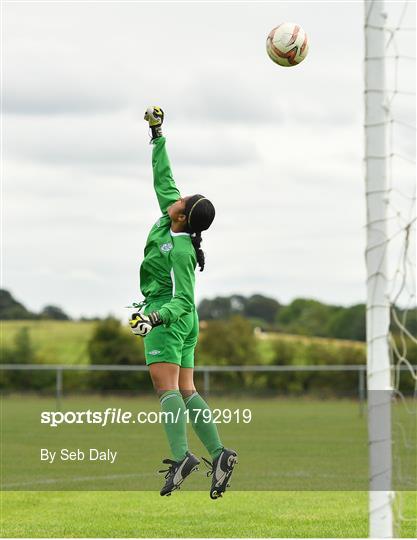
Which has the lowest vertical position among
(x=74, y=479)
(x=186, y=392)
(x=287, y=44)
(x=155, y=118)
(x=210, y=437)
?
(x=74, y=479)

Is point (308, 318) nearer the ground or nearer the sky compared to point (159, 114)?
nearer the ground

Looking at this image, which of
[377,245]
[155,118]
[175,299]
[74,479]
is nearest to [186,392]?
[175,299]

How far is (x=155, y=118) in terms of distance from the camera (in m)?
7.74

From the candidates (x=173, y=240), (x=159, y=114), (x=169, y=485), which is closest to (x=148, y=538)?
(x=169, y=485)

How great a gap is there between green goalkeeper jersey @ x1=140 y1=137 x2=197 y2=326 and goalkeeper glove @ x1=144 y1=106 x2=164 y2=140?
2.8 inches

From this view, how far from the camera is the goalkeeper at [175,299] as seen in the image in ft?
24.2

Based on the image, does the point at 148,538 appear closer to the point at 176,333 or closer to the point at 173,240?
the point at 176,333

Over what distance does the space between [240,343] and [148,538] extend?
844 inches

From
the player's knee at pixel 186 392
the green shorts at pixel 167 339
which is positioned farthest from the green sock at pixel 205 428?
the green shorts at pixel 167 339

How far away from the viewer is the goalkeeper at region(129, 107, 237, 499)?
7.38 meters

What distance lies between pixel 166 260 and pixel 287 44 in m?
1.93

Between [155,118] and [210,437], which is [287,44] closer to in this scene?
[155,118]

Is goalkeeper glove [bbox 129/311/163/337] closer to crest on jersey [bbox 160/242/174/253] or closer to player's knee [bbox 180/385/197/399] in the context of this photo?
crest on jersey [bbox 160/242/174/253]

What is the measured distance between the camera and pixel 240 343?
30266 mm
